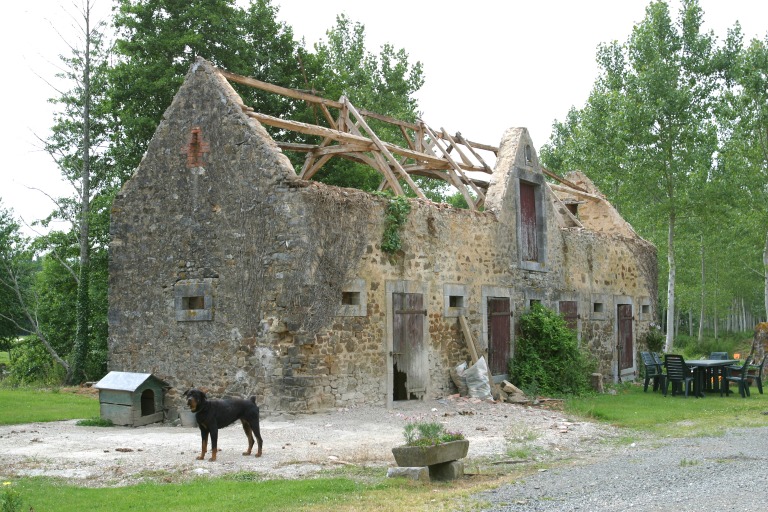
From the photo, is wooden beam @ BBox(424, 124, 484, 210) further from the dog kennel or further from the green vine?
the dog kennel

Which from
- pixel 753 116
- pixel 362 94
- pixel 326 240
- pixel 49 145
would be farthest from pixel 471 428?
pixel 362 94

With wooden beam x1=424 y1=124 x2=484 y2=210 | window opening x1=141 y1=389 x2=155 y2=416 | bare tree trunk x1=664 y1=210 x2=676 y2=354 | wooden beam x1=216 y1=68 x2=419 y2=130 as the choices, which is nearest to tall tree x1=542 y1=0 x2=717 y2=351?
bare tree trunk x1=664 y1=210 x2=676 y2=354

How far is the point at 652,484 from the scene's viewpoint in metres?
7.30

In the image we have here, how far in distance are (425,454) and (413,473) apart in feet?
0.72

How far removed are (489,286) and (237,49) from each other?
11074mm

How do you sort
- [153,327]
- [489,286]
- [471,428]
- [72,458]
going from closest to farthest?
1. [72,458]
2. [471,428]
3. [153,327]
4. [489,286]

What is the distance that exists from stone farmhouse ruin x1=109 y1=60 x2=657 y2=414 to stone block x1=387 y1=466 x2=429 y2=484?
14.9ft

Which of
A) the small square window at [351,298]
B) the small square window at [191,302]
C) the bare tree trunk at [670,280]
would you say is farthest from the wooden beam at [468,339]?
the bare tree trunk at [670,280]

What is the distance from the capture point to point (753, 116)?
85.4ft

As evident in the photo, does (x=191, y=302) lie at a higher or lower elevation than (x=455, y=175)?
lower

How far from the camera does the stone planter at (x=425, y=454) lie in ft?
24.9

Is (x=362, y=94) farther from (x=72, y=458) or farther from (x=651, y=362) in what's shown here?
(x=72, y=458)

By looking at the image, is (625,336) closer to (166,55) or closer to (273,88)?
(273,88)

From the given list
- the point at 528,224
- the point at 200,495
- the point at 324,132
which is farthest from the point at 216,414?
the point at 528,224
